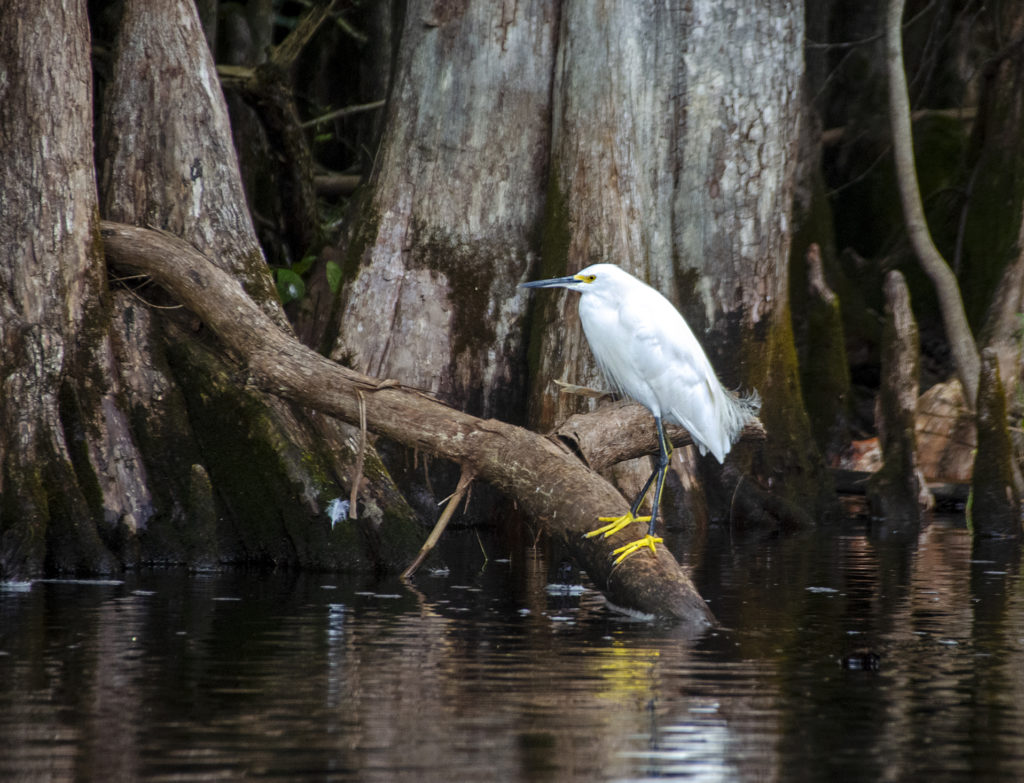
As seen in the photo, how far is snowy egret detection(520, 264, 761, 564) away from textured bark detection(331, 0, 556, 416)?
3.56 meters

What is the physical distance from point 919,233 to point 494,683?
8.24 meters

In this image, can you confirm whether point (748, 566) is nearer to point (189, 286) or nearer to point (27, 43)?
point (189, 286)

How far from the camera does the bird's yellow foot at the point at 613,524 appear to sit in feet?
21.8

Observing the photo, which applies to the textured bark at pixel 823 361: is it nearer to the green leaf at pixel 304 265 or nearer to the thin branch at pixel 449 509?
the green leaf at pixel 304 265

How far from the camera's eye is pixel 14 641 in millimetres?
5836

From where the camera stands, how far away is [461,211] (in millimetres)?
11430

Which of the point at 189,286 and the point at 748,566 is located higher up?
the point at 189,286

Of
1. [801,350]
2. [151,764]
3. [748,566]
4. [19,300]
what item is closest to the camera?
[151,764]

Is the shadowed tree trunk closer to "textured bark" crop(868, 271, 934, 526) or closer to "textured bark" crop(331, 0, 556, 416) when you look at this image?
"textured bark" crop(331, 0, 556, 416)

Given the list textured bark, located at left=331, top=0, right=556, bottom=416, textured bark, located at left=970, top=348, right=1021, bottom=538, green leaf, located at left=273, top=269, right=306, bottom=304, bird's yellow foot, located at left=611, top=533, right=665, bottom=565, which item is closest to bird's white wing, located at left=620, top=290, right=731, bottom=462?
bird's yellow foot, located at left=611, top=533, right=665, bottom=565

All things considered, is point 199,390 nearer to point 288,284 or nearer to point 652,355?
point 652,355

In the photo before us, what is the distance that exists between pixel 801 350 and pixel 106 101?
287 inches

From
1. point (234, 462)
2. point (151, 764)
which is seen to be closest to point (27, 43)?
point (234, 462)

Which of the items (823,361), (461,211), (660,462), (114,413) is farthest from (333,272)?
(660,462)
